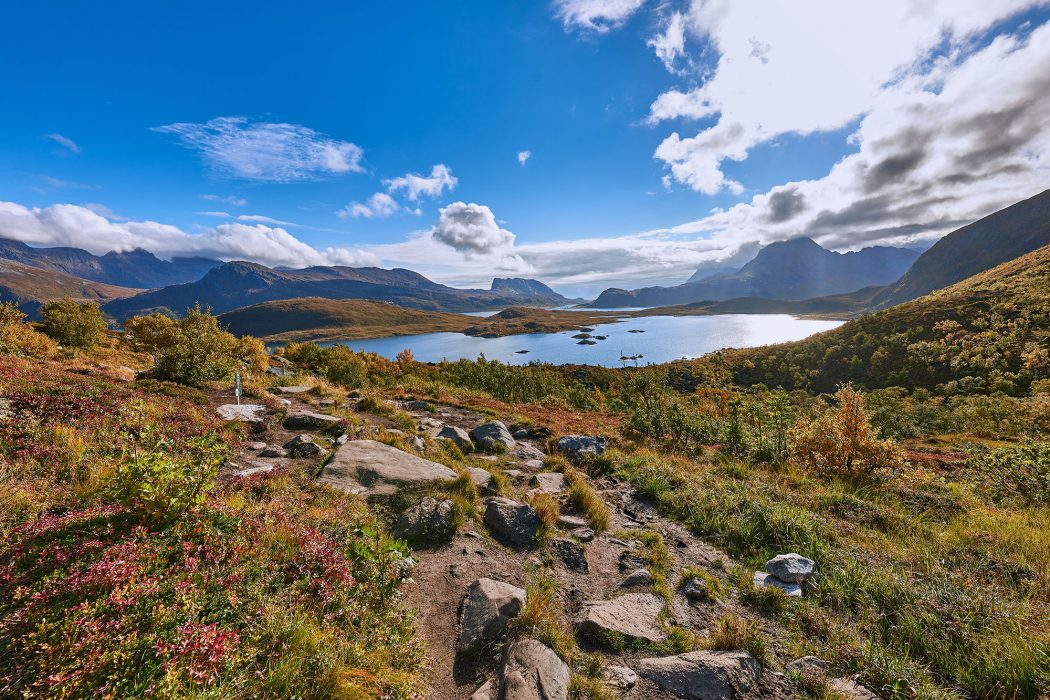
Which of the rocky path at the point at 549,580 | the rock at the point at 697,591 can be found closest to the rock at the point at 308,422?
the rocky path at the point at 549,580

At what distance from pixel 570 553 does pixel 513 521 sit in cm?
103

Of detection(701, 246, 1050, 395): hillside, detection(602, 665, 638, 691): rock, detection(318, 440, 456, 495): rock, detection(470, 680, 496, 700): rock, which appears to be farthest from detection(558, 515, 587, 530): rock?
detection(701, 246, 1050, 395): hillside

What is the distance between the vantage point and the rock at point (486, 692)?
3.38 m

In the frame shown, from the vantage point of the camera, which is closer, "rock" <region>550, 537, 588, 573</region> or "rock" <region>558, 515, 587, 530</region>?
"rock" <region>550, 537, 588, 573</region>

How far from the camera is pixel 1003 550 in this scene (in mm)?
5555

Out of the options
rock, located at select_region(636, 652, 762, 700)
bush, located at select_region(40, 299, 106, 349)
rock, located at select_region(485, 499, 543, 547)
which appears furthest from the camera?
bush, located at select_region(40, 299, 106, 349)

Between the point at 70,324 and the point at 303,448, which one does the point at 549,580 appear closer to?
the point at 303,448

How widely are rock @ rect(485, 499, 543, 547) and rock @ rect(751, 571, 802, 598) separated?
3.22m

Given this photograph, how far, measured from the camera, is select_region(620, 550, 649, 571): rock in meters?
5.86

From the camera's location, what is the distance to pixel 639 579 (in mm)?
5441

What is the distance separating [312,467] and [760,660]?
7184 mm

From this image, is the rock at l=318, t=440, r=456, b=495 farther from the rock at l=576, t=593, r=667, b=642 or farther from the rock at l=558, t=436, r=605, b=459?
the rock at l=558, t=436, r=605, b=459

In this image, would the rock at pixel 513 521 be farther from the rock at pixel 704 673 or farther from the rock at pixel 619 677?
the rock at pixel 704 673

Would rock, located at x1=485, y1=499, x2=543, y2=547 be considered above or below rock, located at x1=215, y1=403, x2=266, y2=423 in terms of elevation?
below
